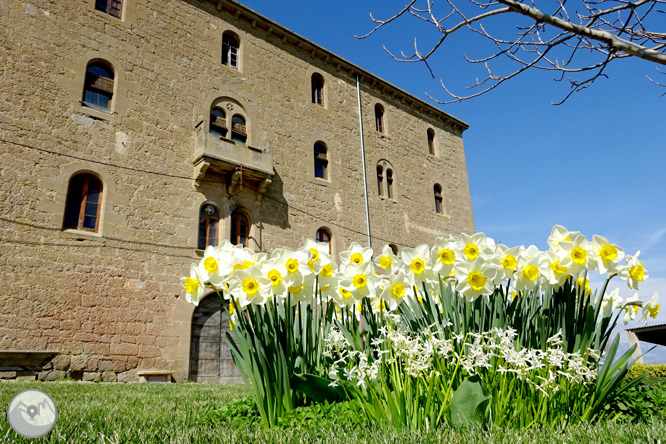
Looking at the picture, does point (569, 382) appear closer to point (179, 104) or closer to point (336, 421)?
→ point (336, 421)

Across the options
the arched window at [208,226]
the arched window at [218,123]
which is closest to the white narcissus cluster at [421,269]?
the arched window at [208,226]

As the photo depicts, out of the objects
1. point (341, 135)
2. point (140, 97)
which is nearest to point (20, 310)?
point (140, 97)

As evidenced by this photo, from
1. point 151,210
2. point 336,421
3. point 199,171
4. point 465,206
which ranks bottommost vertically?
point 336,421

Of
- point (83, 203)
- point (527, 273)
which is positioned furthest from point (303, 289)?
point (83, 203)

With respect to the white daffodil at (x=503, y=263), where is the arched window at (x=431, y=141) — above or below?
above

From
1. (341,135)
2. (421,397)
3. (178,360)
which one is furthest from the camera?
(341,135)

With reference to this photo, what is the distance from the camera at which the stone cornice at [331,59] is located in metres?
15.0

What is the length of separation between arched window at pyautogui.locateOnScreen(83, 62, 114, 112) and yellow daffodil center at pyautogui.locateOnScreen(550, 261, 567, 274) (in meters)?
11.7

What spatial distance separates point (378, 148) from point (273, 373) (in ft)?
53.0

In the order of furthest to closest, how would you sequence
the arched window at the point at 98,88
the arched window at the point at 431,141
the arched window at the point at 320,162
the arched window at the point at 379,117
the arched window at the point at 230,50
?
1. the arched window at the point at 431,141
2. the arched window at the point at 379,117
3. the arched window at the point at 320,162
4. the arched window at the point at 230,50
5. the arched window at the point at 98,88

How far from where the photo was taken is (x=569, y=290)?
9.20 feet

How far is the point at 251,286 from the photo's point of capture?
Result: 8.60 feet

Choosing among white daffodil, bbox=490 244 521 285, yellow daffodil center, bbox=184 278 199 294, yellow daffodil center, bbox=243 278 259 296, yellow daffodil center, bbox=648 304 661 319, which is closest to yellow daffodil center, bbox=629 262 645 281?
yellow daffodil center, bbox=648 304 661 319

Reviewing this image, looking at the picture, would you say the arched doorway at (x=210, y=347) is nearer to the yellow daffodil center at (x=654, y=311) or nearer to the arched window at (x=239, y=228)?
the arched window at (x=239, y=228)
